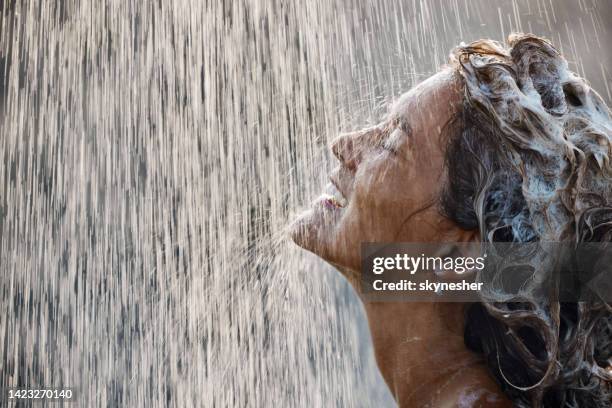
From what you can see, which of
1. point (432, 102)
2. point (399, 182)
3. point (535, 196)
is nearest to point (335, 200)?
point (399, 182)

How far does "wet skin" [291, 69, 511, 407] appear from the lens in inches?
57.8

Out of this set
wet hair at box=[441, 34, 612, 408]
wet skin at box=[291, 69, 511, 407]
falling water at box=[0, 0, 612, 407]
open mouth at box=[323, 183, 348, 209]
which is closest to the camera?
wet hair at box=[441, 34, 612, 408]

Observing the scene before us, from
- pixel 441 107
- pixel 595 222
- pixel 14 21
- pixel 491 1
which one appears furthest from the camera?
pixel 14 21

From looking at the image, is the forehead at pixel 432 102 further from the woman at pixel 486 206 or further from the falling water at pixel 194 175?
the falling water at pixel 194 175

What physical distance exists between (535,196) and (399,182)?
0.29 m

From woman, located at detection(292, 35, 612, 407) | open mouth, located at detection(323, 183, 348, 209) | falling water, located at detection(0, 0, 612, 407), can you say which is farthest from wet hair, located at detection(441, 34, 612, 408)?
falling water, located at detection(0, 0, 612, 407)

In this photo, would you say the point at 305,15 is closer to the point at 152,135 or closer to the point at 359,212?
the point at 152,135

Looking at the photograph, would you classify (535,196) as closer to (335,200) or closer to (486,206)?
(486,206)

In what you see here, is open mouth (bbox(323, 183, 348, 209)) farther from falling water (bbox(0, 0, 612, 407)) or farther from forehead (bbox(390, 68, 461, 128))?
falling water (bbox(0, 0, 612, 407))

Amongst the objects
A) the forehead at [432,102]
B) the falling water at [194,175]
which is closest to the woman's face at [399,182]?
the forehead at [432,102]

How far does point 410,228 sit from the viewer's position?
1.50 meters

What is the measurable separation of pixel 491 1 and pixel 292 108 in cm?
134

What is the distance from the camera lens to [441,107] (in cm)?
148

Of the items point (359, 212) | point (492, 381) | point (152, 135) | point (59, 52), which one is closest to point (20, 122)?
point (59, 52)
